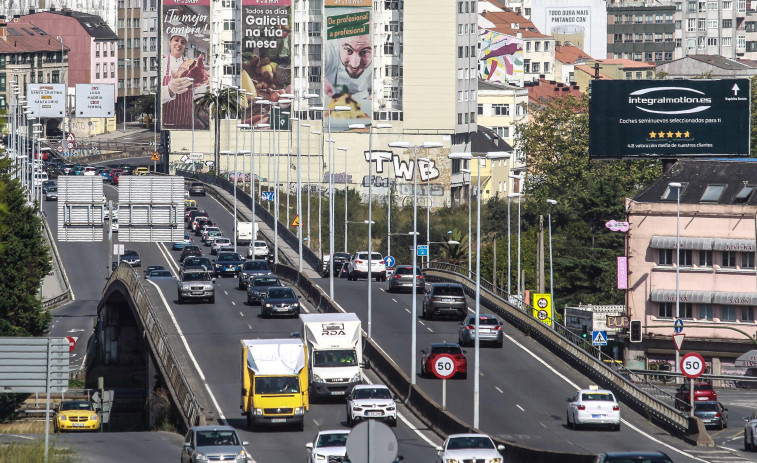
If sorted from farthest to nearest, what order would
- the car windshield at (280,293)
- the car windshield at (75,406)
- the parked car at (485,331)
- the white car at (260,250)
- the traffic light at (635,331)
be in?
the white car at (260,250) → the car windshield at (280,293) → the car windshield at (75,406) → the parked car at (485,331) → the traffic light at (635,331)

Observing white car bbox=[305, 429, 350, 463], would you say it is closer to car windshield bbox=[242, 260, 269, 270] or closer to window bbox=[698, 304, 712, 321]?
car windshield bbox=[242, 260, 269, 270]

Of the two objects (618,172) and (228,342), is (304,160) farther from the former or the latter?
(228,342)

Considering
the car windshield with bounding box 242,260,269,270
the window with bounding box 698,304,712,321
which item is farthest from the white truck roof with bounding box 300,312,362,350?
the window with bounding box 698,304,712,321

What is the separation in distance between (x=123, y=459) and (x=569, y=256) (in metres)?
80.4

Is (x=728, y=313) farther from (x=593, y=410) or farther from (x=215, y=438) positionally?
(x=215, y=438)

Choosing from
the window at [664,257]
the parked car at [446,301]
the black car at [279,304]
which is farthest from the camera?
the window at [664,257]

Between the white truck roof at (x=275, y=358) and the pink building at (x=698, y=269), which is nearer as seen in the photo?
the white truck roof at (x=275, y=358)

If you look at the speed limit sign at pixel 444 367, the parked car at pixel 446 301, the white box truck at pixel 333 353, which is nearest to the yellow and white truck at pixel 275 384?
the speed limit sign at pixel 444 367

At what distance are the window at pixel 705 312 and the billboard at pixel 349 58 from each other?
87.3 meters

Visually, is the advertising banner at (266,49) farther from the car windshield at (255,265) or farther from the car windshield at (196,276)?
the car windshield at (196,276)

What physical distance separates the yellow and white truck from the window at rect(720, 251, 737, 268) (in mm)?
46348

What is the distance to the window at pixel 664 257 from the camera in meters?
89.4

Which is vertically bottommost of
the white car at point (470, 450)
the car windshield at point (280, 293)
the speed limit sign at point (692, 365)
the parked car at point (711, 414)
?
the parked car at point (711, 414)

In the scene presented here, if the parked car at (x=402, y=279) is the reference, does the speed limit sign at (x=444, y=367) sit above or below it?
above
